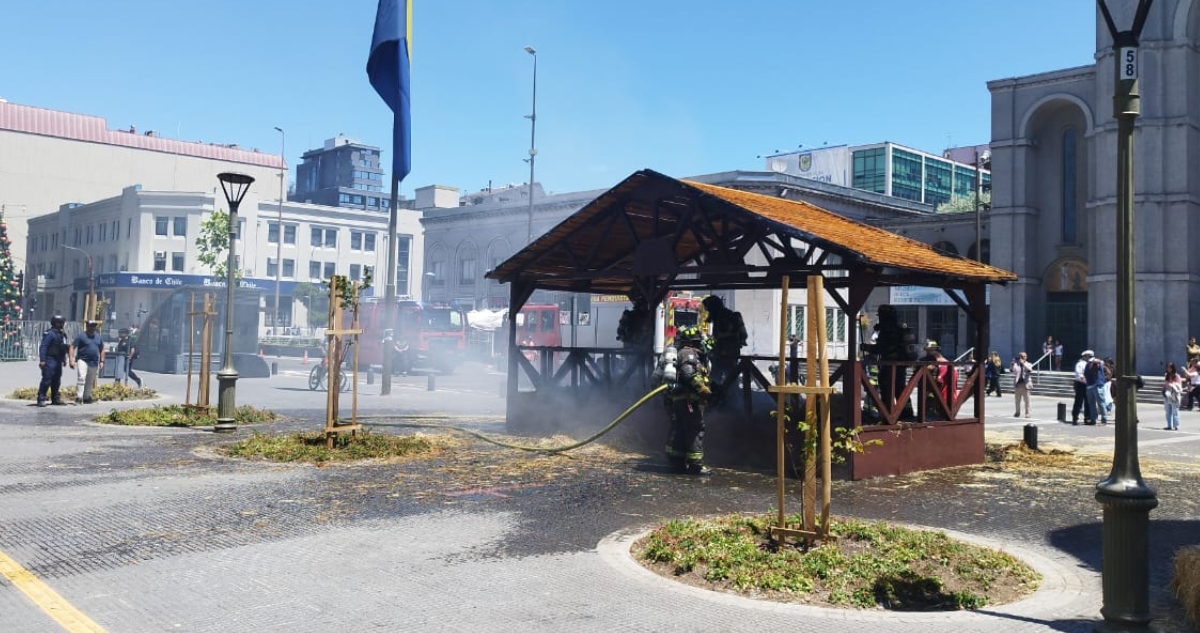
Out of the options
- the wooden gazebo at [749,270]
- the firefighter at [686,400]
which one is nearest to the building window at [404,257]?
the wooden gazebo at [749,270]

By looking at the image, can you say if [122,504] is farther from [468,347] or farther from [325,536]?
[468,347]

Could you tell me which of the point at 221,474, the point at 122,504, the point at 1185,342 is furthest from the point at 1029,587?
the point at 1185,342

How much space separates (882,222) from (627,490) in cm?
4427

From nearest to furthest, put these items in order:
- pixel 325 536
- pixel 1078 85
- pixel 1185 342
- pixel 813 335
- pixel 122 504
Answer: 1. pixel 813 335
2. pixel 325 536
3. pixel 122 504
4. pixel 1185 342
5. pixel 1078 85

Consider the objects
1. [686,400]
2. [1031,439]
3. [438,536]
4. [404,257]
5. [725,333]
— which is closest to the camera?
[438,536]

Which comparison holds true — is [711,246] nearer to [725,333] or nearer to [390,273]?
[725,333]

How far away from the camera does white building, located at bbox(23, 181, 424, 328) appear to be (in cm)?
7081

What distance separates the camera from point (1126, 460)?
5.29m

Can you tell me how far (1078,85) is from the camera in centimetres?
4103

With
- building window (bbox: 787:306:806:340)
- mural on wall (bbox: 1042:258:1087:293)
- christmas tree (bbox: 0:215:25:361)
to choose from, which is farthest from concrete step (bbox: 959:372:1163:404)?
christmas tree (bbox: 0:215:25:361)

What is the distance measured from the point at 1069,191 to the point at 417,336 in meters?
31.3

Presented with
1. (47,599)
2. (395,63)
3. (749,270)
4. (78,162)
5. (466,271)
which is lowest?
(47,599)

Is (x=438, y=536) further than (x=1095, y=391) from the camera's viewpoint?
No

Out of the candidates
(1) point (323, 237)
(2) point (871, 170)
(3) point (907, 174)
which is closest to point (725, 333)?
(1) point (323, 237)
